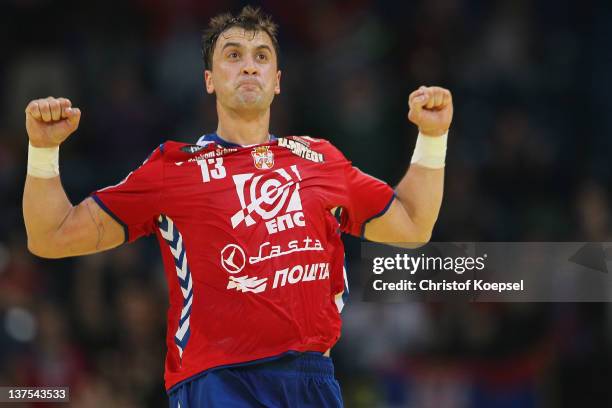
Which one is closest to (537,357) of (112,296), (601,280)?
(601,280)

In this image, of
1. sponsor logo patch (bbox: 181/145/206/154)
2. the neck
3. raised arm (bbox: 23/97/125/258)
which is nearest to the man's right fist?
raised arm (bbox: 23/97/125/258)

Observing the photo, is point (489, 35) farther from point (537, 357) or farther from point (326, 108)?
point (537, 357)

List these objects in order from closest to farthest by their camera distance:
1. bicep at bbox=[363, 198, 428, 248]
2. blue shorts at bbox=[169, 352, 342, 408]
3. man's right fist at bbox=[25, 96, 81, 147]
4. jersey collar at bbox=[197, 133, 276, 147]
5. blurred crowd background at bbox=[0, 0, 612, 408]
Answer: blue shorts at bbox=[169, 352, 342, 408] < man's right fist at bbox=[25, 96, 81, 147] < jersey collar at bbox=[197, 133, 276, 147] < bicep at bbox=[363, 198, 428, 248] < blurred crowd background at bbox=[0, 0, 612, 408]

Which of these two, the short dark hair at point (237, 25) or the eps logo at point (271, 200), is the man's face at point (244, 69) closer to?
the short dark hair at point (237, 25)

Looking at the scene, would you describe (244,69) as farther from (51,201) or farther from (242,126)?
(51,201)

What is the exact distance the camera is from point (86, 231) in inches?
181

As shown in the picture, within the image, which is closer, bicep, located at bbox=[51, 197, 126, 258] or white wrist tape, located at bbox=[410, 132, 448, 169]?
bicep, located at bbox=[51, 197, 126, 258]

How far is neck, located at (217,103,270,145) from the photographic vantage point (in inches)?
193

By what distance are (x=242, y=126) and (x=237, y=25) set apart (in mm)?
486

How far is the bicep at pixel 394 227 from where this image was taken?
4.96 meters

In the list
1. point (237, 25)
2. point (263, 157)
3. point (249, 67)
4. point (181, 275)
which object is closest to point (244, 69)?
point (249, 67)

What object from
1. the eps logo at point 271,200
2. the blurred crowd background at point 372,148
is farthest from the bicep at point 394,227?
the blurred crowd background at point 372,148

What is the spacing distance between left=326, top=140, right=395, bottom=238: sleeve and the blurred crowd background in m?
3.45

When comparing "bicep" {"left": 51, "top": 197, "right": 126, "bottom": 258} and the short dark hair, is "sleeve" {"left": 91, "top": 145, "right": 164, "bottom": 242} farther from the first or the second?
the short dark hair
